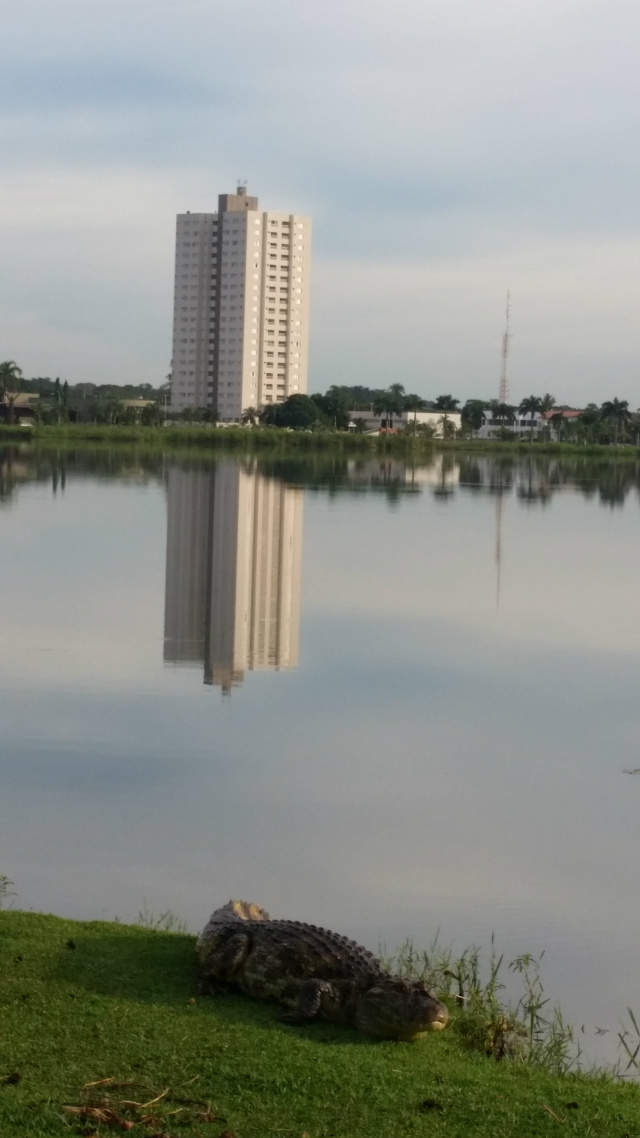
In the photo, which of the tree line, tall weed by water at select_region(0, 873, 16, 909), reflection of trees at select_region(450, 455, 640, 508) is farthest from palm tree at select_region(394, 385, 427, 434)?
tall weed by water at select_region(0, 873, 16, 909)

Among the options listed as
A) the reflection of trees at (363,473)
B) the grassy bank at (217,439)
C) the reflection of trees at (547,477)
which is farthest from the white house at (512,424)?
the reflection of trees at (363,473)

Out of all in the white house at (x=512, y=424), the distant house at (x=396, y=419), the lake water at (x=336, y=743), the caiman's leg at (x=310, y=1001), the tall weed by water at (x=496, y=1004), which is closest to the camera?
the caiman's leg at (x=310, y=1001)

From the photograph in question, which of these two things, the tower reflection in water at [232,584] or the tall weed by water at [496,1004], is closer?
the tall weed by water at [496,1004]

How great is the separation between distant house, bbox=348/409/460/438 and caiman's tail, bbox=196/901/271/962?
130676mm

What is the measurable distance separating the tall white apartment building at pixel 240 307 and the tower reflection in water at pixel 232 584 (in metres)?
102

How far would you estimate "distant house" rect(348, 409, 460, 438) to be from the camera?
141m

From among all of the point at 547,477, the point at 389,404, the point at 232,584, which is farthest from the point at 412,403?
the point at 232,584

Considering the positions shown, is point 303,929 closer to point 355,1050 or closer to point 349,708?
point 355,1050

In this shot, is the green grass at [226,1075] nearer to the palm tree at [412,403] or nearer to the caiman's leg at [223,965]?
the caiman's leg at [223,965]

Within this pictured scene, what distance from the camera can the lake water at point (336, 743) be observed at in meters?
8.05

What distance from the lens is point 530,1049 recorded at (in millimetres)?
5945

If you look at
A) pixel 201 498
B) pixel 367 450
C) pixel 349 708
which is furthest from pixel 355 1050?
pixel 367 450

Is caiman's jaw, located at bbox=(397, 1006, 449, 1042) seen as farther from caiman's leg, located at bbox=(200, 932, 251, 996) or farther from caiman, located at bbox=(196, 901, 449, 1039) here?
caiman's leg, located at bbox=(200, 932, 251, 996)

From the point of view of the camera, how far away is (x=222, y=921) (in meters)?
6.04
